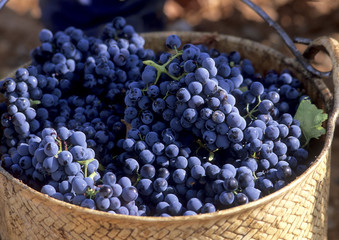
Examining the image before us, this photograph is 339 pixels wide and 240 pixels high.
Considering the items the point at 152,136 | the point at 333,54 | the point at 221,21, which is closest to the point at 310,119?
the point at 333,54

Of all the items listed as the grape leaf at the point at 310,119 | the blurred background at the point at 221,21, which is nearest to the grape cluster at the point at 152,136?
the grape leaf at the point at 310,119

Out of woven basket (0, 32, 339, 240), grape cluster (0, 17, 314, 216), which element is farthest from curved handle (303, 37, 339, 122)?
grape cluster (0, 17, 314, 216)

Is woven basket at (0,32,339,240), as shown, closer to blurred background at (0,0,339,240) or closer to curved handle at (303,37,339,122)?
curved handle at (303,37,339,122)

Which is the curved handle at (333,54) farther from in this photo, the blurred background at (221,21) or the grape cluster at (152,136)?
Result: the blurred background at (221,21)

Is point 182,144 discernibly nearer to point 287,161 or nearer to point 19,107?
point 287,161

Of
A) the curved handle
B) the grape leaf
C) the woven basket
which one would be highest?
the curved handle

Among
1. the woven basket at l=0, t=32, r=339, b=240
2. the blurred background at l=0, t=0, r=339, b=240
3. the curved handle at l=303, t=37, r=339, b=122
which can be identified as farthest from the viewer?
the blurred background at l=0, t=0, r=339, b=240

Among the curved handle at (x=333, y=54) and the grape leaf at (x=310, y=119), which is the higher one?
the curved handle at (x=333, y=54)
